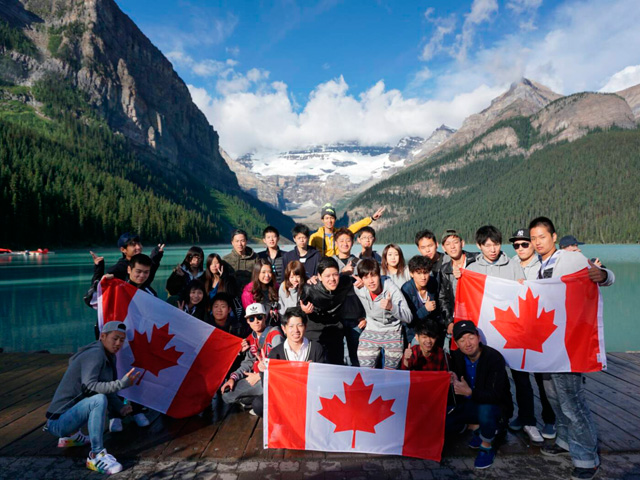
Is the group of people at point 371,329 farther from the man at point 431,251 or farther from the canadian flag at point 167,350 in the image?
the canadian flag at point 167,350

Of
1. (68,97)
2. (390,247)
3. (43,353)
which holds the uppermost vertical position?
(68,97)

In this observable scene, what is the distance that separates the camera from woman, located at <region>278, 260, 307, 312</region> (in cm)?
587

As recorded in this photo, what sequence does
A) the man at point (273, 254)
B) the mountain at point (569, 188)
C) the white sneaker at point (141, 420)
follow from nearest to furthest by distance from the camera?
the white sneaker at point (141, 420)
the man at point (273, 254)
the mountain at point (569, 188)

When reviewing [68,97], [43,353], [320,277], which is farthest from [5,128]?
[320,277]

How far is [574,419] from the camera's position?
12.8ft

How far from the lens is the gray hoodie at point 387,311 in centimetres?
504

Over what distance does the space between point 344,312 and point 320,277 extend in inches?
26.4

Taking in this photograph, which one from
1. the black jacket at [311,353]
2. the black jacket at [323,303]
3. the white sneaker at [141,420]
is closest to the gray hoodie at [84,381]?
the white sneaker at [141,420]

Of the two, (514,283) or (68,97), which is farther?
(68,97)

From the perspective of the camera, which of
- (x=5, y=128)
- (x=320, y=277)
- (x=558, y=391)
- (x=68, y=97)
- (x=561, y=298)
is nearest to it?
(x=558, y=391)

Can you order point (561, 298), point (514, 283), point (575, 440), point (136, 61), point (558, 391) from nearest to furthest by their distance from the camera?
point (575, 440) < point (558, 391) < point (561, 298) < point (514, 283) < point (136, 61)

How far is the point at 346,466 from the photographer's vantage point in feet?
12.7

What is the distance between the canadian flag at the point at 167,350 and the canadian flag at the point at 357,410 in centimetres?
142

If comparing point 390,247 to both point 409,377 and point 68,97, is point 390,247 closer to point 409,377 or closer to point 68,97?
point 409,377
